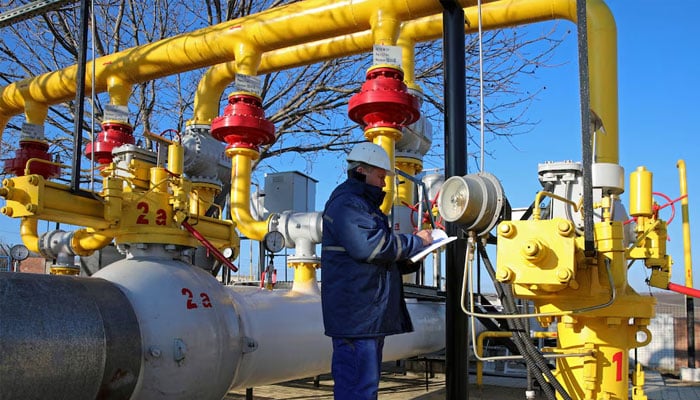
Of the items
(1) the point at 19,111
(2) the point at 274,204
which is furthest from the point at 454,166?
(1) the point at 19,111

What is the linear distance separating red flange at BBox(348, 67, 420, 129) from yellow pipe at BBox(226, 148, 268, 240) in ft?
4.80

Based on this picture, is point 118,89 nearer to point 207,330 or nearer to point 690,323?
point 207,330

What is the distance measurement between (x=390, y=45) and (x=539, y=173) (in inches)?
65.5

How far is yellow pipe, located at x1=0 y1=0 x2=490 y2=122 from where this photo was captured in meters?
5.32

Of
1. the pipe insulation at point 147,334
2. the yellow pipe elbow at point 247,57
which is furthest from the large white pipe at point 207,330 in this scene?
the yellow pipe elbow at point 247,57

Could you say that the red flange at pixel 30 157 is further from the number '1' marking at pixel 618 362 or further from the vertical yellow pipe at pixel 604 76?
the number '1' marking at pixel 618 362

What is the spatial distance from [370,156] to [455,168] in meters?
0.43

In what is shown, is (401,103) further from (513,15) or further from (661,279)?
(661,279)

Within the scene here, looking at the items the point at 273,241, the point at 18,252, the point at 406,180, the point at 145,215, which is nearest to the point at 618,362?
the point at 273,241

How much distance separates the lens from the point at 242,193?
587cm

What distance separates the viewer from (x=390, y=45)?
5016 millimetres

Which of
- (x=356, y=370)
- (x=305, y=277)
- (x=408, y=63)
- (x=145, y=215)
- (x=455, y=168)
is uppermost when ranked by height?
(x=408, y=63)

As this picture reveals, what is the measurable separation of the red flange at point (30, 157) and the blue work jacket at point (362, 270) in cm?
570

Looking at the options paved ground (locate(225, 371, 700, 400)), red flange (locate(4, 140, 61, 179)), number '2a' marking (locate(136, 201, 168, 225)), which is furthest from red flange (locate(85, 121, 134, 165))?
paved ground (locate(225, 371, 700, 400))
